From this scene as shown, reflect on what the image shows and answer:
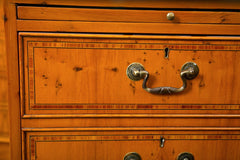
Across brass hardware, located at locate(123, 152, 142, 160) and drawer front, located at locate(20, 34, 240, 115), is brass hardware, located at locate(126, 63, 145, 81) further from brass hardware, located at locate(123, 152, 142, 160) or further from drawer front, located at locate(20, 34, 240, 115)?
brass hardware, located at locate(123, 152, 142, 160)

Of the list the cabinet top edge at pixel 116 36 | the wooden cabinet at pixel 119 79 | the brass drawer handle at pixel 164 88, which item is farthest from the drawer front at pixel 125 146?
the cabinet top edge at pixel 116 36

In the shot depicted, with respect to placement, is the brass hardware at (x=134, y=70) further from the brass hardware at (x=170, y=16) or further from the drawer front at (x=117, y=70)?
the brass hardware at (x=170, y=16)

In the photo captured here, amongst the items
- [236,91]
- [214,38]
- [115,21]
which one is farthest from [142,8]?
[236,91]

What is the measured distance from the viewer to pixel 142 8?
0.40 m

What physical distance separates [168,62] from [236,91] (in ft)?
0.55

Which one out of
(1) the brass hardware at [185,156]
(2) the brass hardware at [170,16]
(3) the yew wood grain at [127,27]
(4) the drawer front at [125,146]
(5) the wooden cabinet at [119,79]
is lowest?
(1) the brass hardware at [185,156]

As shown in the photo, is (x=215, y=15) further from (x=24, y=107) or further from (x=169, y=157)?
(x=24, y=107)

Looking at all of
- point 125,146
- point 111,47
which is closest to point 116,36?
point 111,47

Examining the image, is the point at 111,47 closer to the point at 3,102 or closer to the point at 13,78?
the point at 13,78

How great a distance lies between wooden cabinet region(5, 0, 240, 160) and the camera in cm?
39

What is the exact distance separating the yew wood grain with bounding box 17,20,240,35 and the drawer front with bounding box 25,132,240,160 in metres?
0.23

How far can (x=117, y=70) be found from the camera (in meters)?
0.41

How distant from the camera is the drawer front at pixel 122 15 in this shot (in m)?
0.39

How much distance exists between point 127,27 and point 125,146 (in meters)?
0.27
